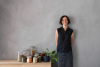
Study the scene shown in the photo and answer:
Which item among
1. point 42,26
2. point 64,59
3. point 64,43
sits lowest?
point 64,59

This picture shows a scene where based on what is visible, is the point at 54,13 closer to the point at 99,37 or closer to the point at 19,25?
the point at 19,25

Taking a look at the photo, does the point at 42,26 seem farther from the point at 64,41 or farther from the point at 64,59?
the point at 64,59

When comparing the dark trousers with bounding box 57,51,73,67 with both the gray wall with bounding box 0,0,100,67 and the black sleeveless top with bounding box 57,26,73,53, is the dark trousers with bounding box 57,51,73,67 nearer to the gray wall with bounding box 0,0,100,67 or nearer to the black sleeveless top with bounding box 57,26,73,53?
the black sleeveless top with bounding box 57,26,73,53

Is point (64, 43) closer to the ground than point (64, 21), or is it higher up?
closer to the ground

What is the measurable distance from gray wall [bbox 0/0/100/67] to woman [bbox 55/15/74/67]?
11 cm

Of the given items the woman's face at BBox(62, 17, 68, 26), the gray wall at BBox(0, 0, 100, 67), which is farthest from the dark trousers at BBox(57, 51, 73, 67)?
the woman's face at BBox(62, 17, 68, 26)

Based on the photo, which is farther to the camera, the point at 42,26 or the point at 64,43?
the point at 42,26

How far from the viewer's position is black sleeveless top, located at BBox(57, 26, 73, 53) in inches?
68.1

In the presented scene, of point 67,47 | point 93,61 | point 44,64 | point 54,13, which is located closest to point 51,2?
point 54,13

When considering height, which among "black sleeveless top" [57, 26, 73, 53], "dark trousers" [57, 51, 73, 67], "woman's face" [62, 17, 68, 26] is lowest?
"dark trousers" [57, 51, 73, 67]

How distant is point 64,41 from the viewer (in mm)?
1743

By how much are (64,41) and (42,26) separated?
1.65ft

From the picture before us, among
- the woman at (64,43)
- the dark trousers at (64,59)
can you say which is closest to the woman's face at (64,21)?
the woman at (64,43)

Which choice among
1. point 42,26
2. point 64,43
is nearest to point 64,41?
point 64,43
